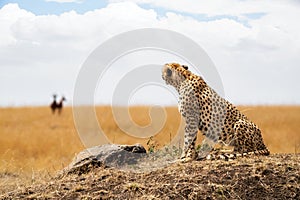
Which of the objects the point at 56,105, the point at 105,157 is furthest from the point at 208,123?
the point at 56,105

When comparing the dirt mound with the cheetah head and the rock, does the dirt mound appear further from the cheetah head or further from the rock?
the cheetah head

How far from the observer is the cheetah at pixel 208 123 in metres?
6.54

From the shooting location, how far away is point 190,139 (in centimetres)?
648

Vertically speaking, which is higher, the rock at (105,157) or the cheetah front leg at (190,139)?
the cheetah front leg at (190,139)

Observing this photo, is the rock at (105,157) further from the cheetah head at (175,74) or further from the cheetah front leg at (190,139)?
the cheetah head at (175,74)

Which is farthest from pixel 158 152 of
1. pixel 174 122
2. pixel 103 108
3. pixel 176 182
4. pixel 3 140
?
pixel 103 108

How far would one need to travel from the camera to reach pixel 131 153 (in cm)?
719

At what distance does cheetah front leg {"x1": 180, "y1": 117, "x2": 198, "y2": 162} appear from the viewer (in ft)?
21.3

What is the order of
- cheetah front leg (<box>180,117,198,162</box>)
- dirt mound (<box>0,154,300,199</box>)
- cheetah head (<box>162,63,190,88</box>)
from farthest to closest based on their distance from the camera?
cheetah head (<box>162,63,190,88</box>)
cheetah front leg (<box>180,117,198,162</box>)
dirt mound (<box>0,154,300,199</box>)

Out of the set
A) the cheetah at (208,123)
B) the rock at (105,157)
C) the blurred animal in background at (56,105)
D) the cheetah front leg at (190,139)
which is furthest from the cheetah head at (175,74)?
the blurred animal in background at (56,105)

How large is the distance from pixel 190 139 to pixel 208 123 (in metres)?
0.30

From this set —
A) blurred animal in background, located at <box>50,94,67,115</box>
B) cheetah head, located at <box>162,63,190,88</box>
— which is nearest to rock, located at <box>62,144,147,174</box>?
cheetah head, located at <box>162,63,190,88</box>

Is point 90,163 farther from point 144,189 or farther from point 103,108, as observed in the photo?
point 103,108

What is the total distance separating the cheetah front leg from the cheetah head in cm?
50
